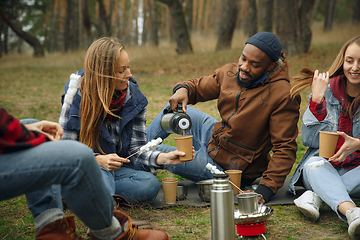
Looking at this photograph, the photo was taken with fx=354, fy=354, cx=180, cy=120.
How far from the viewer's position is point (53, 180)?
1.77 m

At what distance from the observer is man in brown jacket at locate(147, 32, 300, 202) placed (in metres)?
3.12

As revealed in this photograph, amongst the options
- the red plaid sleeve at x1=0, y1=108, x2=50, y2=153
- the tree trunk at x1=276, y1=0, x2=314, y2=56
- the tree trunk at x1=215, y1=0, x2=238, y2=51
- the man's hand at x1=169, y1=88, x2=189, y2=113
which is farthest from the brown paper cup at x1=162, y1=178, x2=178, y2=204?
the tree trunk at x1=215, y1=0, x2=238, y2=51

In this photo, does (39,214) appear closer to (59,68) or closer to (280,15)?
(280,15)

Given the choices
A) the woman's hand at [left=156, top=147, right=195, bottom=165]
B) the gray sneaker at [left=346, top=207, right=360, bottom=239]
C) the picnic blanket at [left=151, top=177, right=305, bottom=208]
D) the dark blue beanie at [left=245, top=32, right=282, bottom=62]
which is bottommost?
the picnic blanket at [left=151, top=177, right=305, bottom=208]

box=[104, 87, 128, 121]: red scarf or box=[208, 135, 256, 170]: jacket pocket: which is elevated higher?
box=[104, 87, 128, 121]: red scarf

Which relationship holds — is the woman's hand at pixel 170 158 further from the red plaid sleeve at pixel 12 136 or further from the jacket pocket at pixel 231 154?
the red plaid sleeve at pixel 12 136

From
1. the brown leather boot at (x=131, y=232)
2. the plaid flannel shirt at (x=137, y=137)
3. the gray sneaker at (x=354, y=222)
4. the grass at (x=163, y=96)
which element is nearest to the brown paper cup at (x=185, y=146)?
the plaid flannel shirt at (x=137, y=137)

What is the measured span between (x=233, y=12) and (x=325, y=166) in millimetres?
11817

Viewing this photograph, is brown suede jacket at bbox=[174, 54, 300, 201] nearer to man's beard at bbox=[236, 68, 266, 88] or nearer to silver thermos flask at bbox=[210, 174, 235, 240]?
man's beard at bbox=[236, 68, 266, 88]

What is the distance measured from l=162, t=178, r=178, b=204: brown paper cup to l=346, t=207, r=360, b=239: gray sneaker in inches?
56.7

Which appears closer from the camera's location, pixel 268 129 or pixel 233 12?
pixel 268 129

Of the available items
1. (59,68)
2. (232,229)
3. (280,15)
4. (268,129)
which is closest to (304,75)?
(268,129)

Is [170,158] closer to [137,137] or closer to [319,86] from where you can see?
[137,137]

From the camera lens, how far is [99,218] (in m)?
1.94
